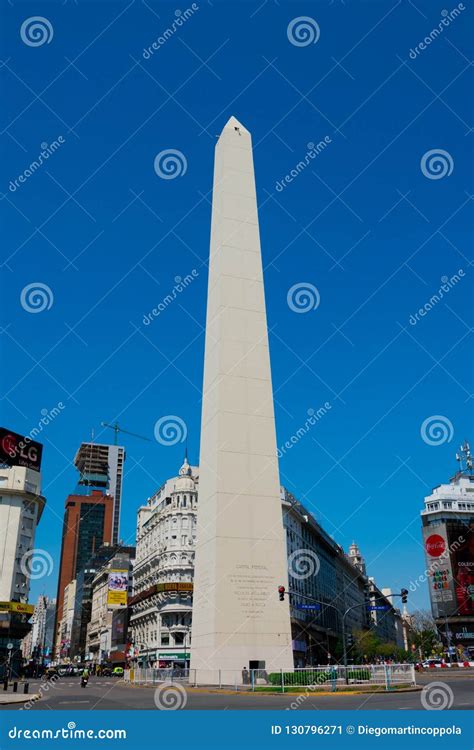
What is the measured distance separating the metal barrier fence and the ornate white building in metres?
36.4

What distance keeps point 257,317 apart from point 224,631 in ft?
60.5

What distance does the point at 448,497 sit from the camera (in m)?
134

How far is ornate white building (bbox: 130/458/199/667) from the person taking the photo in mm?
71688

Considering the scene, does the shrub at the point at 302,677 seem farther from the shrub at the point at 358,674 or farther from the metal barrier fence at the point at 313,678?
the shrub at the point at 358,674

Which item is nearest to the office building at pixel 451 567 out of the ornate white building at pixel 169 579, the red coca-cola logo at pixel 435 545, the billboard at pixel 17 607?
the red coca-cola logo at pixel 435 545

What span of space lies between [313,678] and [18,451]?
55711 mm

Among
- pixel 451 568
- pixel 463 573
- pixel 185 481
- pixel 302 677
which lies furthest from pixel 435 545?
pixel 302 677

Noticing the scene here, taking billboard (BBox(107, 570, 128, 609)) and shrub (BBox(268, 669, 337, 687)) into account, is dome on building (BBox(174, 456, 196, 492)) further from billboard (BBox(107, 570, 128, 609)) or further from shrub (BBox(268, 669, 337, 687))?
shrub (BBox(268, 669, 337, 687))

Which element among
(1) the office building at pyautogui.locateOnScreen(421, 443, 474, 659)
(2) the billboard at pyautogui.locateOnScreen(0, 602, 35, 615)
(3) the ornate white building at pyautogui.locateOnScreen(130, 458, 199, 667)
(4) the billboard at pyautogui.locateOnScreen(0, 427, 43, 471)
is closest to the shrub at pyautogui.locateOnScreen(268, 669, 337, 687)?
(3) the ornate white building at pyautogui.locateOnScreen(130, 458, 199, 667)

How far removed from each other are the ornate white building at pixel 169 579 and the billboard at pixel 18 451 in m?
16.7

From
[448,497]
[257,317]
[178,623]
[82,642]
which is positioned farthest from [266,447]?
[82,642]

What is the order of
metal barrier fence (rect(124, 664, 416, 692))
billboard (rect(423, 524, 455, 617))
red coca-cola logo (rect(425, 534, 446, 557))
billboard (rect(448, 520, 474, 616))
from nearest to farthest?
metal barrier fence (rect(124, 664, 416, 692)) → billboard (rect(448, 520, 474, 616)) → billboard (rect(423, 524, 455, 617)) → red coca-cola logo (rect(425, 534, 446, 557))

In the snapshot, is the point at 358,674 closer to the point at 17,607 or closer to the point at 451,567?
the point at 17,607

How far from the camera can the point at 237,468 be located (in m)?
37.1
